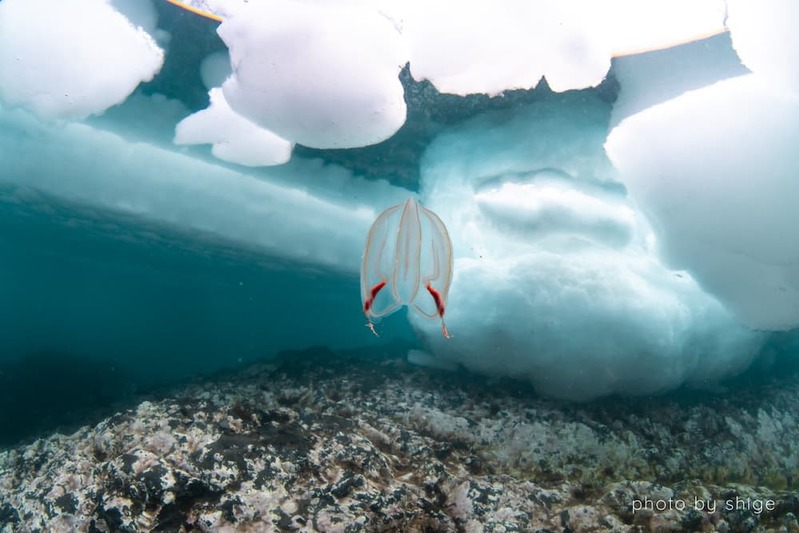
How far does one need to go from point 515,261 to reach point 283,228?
798 centimetres

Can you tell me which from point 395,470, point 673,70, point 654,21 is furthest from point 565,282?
point 395,470

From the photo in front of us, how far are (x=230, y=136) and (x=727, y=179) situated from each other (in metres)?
7.78

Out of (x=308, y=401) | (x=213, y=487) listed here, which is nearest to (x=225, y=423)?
(x=213, y=487)

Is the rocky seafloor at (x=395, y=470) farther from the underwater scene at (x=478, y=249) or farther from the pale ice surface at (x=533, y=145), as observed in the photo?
the pale ice surface at (x=533, y=145)

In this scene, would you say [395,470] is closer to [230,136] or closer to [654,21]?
[654,21]

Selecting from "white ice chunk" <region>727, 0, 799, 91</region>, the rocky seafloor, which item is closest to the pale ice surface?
"white ice chunk" <region>727, 0, 799, 91</region>

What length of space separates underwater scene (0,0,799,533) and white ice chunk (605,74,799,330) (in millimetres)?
31

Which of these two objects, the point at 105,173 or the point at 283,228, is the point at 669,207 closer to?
the point at 283,228

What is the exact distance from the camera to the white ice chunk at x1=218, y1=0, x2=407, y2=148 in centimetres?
518

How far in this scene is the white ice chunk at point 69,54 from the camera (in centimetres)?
589

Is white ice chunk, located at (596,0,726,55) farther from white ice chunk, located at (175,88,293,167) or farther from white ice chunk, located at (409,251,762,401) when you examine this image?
white ice chunk, located at (175,88,293,167)

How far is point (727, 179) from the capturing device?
549cm

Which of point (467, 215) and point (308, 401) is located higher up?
point (467, 215)

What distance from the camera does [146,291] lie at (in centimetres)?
4609
